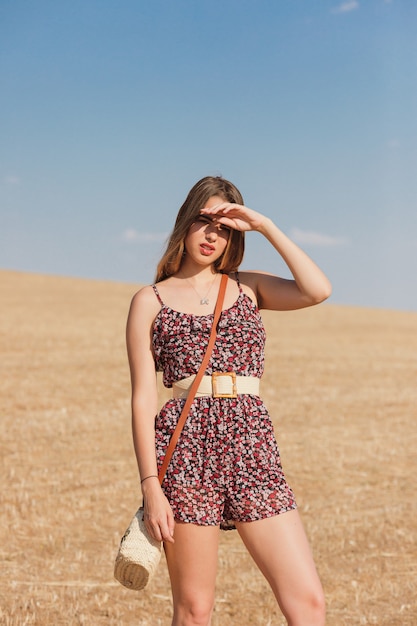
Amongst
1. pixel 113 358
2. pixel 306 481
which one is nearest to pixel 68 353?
pixel 113 358

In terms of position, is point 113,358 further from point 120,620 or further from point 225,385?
point 225,385

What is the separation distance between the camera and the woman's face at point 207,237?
4.05 m

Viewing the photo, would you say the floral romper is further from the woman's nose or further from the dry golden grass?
the dry golden grass

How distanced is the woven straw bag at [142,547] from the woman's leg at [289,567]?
45 centimetres

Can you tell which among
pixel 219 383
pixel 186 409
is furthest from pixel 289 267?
pixel 186 409

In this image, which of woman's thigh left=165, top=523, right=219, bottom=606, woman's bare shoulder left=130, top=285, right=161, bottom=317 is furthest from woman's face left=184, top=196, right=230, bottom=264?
woman's thigh left=165, top=523, right=219, bottom=606

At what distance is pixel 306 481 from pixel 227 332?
8.65 m

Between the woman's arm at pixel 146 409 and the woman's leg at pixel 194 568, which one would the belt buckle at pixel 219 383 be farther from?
the woman's leg at pixel 194 568

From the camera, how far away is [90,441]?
14.8 metres

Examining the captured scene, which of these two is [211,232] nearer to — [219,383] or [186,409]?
[219,383]

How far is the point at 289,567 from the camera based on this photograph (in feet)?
12.1

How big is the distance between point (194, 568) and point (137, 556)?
263 millimetres

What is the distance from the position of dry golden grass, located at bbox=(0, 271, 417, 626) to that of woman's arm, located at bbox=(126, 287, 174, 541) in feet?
10.3

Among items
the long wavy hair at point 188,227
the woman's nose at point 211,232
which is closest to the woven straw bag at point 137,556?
the long wavy hair at point 188,227
